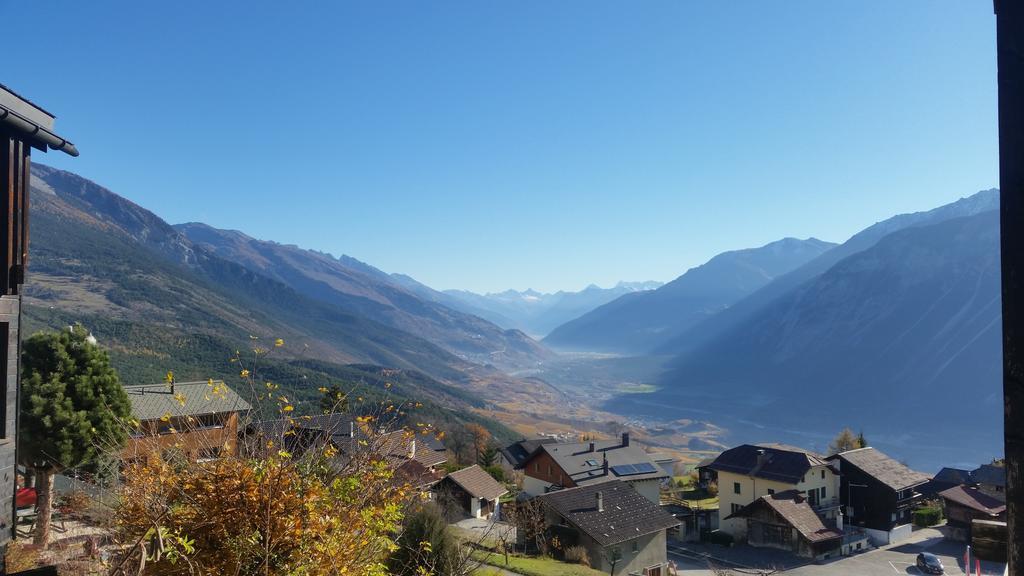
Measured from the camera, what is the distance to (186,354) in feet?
284

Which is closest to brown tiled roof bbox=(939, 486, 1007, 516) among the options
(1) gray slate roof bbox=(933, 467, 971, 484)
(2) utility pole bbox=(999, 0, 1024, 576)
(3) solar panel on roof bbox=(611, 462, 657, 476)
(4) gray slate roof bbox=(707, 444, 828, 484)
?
(4) gray slate roof bbox=(707, 444, 828, 484)

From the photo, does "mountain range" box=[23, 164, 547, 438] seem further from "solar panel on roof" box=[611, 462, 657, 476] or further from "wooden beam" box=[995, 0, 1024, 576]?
"wooden beam" box=[995, 0, 1024, 576]

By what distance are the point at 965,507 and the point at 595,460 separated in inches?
933

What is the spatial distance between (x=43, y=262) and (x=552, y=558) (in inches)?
6119

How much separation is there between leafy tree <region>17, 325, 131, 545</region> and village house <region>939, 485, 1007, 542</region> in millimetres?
44657

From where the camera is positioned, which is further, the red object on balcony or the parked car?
the parked car

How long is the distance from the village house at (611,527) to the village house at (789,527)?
9.95 meters

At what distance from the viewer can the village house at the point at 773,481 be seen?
132ft

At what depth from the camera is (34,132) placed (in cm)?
858

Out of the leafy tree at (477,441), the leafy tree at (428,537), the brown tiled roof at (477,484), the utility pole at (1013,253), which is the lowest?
the leafy tree at (477,441)

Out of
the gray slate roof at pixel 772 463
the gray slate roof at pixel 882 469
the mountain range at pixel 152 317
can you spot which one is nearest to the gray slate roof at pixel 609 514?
the gray slate roof at pixel 772 463

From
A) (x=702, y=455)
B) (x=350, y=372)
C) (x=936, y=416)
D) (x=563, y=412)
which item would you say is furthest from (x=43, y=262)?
(x=936, y=416)

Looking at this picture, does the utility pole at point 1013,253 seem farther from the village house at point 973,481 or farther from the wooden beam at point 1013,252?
the village house at point 973,481

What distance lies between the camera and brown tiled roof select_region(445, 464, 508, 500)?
122 ft
